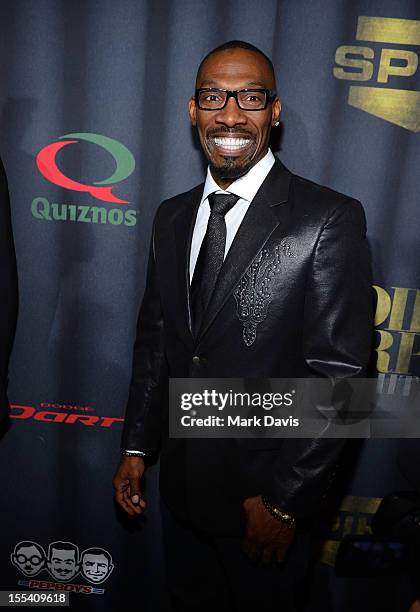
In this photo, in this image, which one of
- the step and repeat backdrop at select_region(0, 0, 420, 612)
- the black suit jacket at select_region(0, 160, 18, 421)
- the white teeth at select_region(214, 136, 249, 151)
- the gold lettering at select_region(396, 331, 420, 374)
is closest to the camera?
the white teeth at select_region(214, 136, 249, 151)

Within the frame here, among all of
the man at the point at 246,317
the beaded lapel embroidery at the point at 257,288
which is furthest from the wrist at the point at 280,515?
the beaded lapel embroidery at the point at 257,288

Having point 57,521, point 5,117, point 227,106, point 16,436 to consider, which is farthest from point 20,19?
point 57,521

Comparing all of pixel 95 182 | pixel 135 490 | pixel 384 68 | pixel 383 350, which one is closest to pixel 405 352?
pixel 383 350

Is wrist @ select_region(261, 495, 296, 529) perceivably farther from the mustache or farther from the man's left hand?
the mustache

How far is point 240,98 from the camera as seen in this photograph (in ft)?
4.96

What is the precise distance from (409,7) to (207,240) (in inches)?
42.3

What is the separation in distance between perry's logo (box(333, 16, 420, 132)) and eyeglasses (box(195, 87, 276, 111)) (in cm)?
45

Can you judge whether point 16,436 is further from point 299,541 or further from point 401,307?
point 401,307

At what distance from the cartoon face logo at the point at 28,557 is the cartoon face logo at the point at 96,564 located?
197 mm

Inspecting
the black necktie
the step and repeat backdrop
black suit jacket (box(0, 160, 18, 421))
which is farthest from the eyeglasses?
black suit jacket (box(0, 160, 18, 421))

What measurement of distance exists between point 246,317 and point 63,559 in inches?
63.3

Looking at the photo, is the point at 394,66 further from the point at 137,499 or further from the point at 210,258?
the point at 137,499

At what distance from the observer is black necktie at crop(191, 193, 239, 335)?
1.57 meters

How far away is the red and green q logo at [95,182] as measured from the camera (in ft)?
6.39
